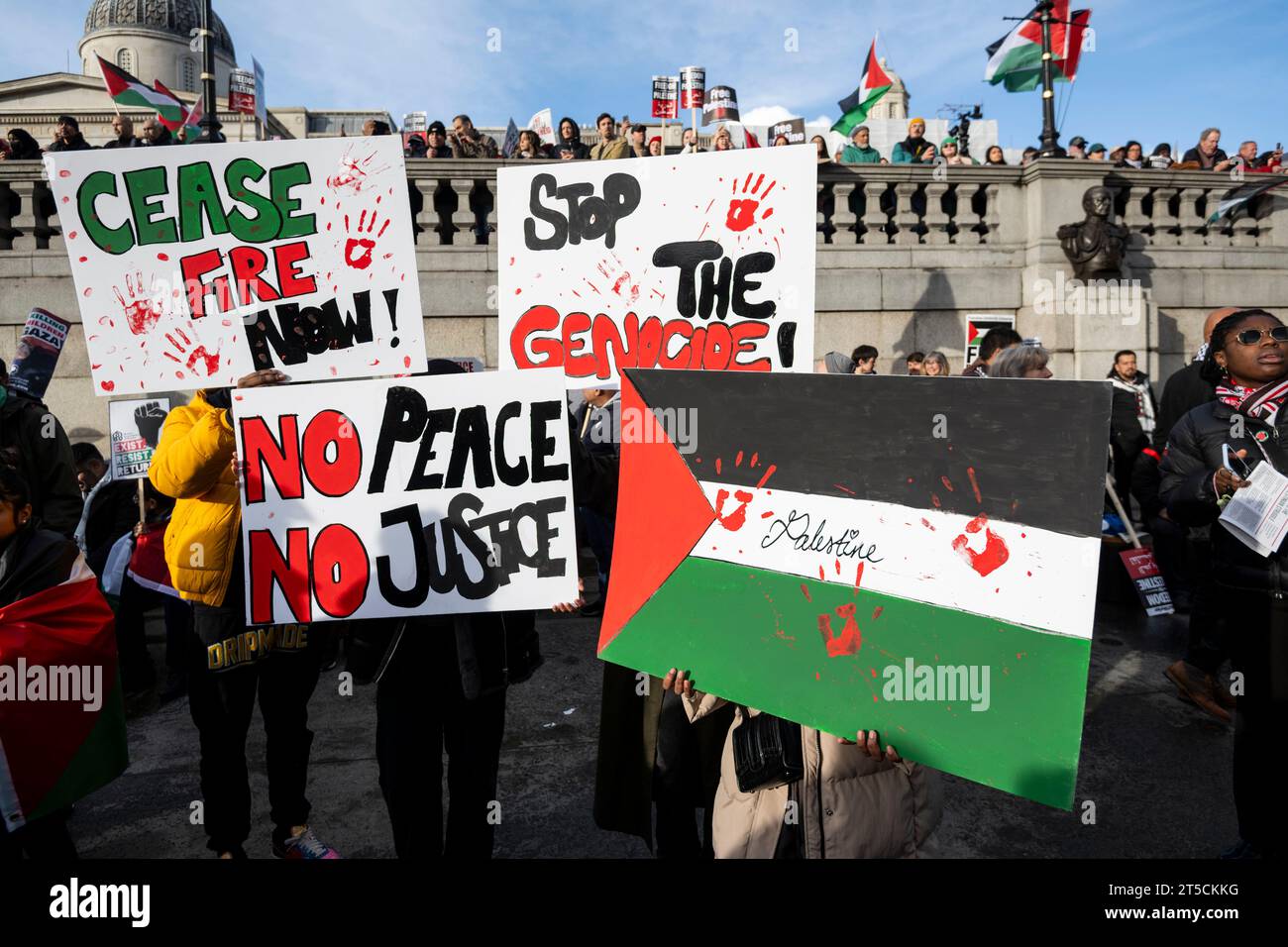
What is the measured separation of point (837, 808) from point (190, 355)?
3.04 metres

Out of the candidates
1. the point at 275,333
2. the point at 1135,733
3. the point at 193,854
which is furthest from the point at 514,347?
the point at 1135,733

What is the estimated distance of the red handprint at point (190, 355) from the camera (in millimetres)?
3256

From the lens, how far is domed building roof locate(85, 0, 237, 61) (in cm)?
5719

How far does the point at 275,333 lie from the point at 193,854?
7.54 feet

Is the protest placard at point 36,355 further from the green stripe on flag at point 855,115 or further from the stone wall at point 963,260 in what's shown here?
the green stripe on flag at point 855,115

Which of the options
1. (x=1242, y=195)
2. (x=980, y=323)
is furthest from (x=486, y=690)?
(x=1242, y=195)

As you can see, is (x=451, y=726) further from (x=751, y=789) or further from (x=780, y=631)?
(x=780, y=631)

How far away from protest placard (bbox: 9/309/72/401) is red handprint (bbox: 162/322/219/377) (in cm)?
167

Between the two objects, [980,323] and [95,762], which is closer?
[95,762]

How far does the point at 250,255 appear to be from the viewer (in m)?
3.37

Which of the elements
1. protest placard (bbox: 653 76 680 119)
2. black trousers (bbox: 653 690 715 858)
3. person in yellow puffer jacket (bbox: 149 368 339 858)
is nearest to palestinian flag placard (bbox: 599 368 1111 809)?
black trousers (bbox: 653 690 715 858)

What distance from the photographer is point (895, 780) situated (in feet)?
7.12

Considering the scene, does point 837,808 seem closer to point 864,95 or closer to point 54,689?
point 54,689

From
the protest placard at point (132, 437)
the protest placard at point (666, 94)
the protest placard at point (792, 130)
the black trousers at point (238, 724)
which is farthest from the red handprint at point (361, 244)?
the protest placard at point (666, 94)
